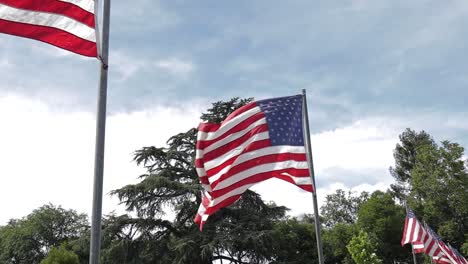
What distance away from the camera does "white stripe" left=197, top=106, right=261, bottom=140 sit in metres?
9.82

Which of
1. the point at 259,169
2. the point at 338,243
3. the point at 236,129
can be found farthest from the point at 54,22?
the point at 338,243

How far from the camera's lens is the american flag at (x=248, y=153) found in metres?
9.59

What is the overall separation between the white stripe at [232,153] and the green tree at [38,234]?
48433 millimetres

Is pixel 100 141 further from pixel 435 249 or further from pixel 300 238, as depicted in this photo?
pixel 300 238

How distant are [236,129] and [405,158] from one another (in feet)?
191

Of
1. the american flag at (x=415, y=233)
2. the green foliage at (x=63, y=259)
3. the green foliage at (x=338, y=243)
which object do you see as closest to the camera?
the american flag at (x=415, y=233)

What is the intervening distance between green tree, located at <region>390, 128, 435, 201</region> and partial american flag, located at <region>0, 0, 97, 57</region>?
61113 millimetres

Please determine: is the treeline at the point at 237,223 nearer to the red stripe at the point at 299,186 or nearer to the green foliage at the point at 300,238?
the green foliage at the point at 300,238

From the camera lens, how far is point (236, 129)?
32.9 ft

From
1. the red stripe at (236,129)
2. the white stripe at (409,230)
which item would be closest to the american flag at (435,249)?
the white stripe at (409,230)

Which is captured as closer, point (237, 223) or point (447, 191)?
point (237, 223)

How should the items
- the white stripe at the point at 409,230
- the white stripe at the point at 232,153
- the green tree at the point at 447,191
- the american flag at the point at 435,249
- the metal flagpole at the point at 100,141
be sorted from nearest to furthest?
1. the metal flagpole at the point at 100,141
2. the white stripe at the point at 232,153
3. the american flag at the point at 435,249
4. the white stripe at the point at 409,230
5. the green tree at the point at 447,191

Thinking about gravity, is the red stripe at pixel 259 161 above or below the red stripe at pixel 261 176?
above

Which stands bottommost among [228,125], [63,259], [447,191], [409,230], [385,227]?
→ [409,230]
